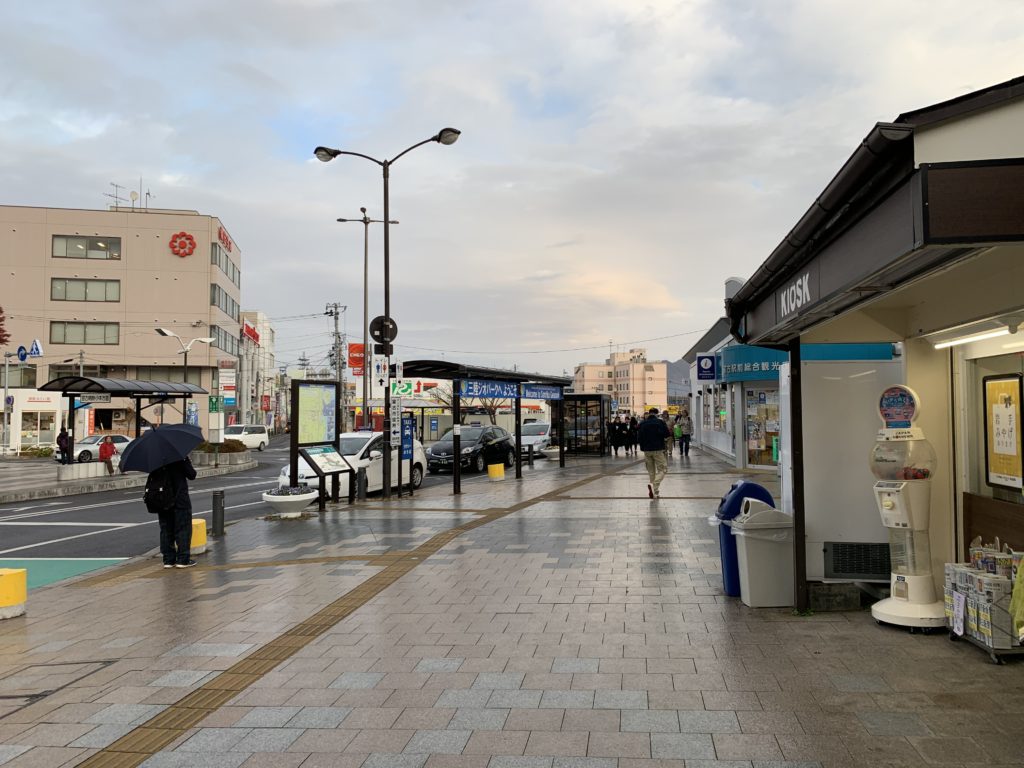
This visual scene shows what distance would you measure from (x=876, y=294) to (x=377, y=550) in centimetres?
755

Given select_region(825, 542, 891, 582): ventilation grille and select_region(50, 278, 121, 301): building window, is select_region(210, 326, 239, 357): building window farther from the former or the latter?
select_region(825, 542, 891, 582): ventilation grille

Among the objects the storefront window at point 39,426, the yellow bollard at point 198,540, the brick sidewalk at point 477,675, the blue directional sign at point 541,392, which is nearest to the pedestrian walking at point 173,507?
the brick sidewalk at point 477,675

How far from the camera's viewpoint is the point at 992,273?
16.1 feet

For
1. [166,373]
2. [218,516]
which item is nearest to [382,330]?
[218,516]

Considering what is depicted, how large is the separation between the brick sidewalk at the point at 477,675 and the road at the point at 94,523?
2.83 meters

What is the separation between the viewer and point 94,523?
14.6m

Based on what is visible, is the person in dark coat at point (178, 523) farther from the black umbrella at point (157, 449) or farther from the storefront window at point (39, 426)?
the storefront window at point (39, 426)

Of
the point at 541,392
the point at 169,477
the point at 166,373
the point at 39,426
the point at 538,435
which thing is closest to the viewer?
the point at 169,477

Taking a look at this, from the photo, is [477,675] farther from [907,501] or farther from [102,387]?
[102,387]

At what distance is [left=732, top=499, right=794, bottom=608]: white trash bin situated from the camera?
261 inches

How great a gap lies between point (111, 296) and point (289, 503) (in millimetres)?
45716

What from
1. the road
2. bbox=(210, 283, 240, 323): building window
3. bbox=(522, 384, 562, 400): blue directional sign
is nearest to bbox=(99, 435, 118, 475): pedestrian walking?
the road

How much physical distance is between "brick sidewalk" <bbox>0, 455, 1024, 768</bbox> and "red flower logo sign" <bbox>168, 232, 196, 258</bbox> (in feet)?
160

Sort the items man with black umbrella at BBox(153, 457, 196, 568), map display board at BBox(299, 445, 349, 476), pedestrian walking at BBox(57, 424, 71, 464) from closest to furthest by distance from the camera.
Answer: man with black umbrella at BBox(153, 457, 196, 568)
map display board at BBox(299, 445, 349, 476)
pedestrian walking at BBox(57, 424, 71, 464)
